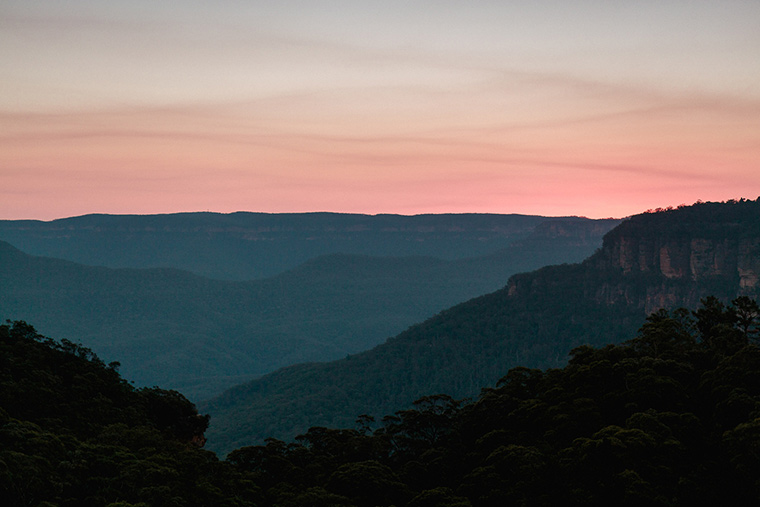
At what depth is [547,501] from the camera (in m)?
41.6

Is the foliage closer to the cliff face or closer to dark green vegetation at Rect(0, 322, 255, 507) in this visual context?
dark green vegetation at Rect(0, 322, 255, 507)

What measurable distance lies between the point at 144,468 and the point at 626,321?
497ft

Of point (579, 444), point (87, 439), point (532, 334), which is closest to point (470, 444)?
point (579, 444)

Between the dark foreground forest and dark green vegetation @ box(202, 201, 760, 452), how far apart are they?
99.6 meters

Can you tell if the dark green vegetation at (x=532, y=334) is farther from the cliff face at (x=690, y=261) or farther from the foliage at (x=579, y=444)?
the foliage at (x=579, y=444)

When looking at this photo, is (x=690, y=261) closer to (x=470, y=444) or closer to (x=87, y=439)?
(x=470, y=444)

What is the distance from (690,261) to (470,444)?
461 ft

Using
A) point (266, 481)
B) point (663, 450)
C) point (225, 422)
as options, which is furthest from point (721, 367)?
point (225, 422)

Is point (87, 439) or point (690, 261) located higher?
point (690, 261)

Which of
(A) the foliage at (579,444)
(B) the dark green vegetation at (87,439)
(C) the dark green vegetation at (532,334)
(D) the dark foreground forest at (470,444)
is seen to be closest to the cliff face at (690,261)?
(C) the dark green vegetation at (532,334)

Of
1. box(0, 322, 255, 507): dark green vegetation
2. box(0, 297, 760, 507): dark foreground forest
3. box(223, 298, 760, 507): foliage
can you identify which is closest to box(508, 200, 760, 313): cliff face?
box(0, 297, 760, 507): dark foreground forest

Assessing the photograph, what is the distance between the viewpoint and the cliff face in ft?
554

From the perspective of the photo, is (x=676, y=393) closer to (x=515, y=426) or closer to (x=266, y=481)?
(x=515, y=426)

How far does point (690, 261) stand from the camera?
598ft
